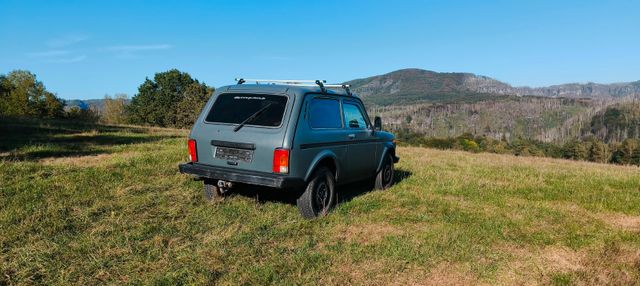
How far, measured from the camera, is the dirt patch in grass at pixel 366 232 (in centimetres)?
551

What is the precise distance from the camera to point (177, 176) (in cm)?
885

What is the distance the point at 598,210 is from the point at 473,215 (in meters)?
2.86

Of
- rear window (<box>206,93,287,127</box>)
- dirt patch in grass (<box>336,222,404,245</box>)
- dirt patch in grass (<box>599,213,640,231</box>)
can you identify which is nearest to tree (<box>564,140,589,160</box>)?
dirt patch in grass (<box>599,213,640,231</box>)

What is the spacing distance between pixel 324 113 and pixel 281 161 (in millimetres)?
1404

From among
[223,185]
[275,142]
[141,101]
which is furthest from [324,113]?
[141,101]

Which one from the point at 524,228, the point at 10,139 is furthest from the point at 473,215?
the point at 10,139

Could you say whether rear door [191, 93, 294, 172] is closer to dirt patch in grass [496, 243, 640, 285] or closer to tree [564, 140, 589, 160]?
dirt patch in grass [496, 243, 640, 285]

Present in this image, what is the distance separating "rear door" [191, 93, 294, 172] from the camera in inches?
231

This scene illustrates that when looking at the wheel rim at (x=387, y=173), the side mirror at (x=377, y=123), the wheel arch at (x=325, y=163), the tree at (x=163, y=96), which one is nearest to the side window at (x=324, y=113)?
the wheel arch at (x=325, y=163)

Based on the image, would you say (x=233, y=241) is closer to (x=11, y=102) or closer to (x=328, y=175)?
(x=328, y=175)

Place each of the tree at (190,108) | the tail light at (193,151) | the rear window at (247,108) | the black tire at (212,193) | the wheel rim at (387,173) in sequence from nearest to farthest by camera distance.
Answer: the rear window at (247,108) < the tail light at (193,151) < the black tire at (212,193) < the wheel rim at (387,173) < the tree at (190,108)

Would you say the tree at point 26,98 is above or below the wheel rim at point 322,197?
above

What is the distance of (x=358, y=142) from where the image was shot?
7664 millimetres

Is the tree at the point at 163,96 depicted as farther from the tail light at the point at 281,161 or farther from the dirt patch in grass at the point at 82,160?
the tail light at the point at 281,161
